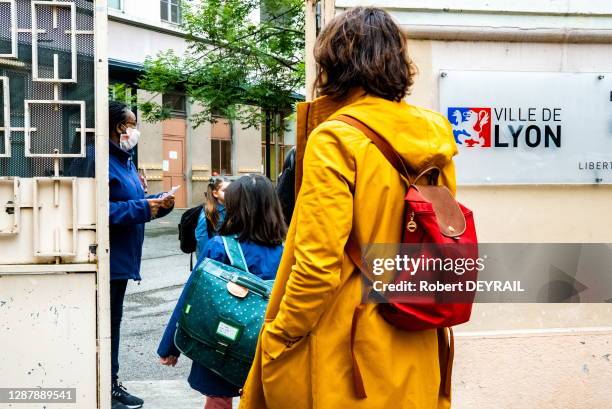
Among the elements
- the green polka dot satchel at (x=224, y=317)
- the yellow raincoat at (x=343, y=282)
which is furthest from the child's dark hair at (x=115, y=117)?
the yellow raincoat at (x=343, y=282)

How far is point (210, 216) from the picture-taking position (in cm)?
496

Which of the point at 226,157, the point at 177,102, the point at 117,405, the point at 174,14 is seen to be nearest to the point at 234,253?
the point at 117,405

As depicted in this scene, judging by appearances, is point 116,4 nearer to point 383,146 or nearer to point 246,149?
point 246,149

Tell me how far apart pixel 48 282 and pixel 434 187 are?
7.23 feet

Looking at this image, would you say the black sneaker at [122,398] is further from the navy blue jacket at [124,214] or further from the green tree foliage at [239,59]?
the green tree foliage at [239,59]

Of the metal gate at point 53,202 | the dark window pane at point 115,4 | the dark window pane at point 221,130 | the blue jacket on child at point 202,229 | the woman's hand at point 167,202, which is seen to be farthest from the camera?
the dark window pane at point 221,130

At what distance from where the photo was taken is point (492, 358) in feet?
14.1

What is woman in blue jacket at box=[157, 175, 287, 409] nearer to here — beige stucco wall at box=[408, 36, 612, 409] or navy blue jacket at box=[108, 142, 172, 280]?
navy blue jacket at box=[108, 142, 172, 280]

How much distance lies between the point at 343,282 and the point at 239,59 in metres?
13.9

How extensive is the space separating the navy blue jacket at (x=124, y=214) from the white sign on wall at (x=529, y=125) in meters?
1.96

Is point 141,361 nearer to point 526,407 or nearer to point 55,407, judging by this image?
point 55,407

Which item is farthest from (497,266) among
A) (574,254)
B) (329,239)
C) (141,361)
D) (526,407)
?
(141,361)

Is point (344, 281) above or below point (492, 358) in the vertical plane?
above

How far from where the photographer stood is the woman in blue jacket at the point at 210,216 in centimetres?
489
